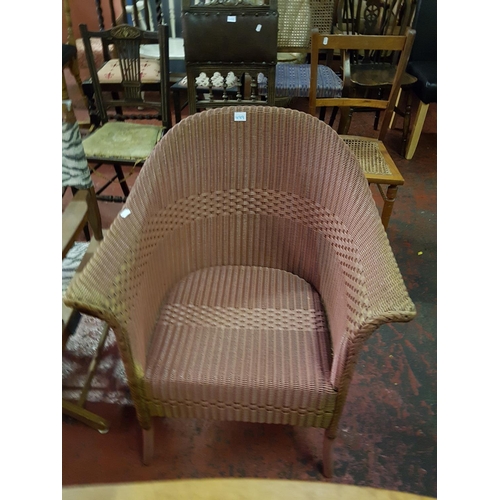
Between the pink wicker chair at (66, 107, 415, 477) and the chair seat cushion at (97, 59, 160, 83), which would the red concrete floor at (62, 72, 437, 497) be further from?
the chair seat cushion at (97, 59, 160, 83)

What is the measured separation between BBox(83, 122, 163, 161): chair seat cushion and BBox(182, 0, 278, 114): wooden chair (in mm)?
320

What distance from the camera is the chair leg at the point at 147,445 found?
1165 millimetres

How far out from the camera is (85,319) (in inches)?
65.8

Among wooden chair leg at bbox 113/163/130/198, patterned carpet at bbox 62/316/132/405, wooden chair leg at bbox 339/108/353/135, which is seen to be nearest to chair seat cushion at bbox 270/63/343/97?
wooden chair leg at bbox 339/108/353/135

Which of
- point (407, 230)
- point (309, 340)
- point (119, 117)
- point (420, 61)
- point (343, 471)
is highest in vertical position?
point (420, 61)

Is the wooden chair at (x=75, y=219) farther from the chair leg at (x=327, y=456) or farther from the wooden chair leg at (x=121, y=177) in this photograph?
the wooden chair leg at (x=121, y=177)

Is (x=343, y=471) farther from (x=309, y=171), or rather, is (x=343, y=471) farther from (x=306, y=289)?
(x=309, y=171)

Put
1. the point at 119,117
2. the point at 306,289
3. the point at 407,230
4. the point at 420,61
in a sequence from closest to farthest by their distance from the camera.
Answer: the point at 306,289 → the point at 407,230 → the point at 119,117 → the point at 420,61

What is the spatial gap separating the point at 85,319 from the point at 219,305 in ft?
2.48

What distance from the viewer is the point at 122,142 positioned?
1975mm

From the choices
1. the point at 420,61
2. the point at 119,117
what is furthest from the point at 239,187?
the point at 420,61

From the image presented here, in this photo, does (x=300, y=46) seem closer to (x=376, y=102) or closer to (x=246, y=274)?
(x=376, y=102)

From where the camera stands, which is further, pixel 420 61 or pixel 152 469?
pixel 420 61

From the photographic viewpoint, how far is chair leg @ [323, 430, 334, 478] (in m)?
1.13
